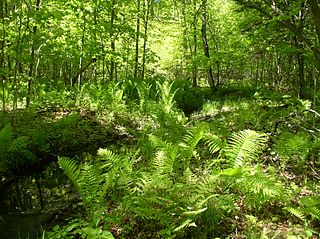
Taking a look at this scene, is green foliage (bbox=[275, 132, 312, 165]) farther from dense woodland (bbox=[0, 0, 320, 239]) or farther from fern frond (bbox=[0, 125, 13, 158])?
fern frond (bbox=[0, 125, 13, 158])

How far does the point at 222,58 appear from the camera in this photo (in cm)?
1194

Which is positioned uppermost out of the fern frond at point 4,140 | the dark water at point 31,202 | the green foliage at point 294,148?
the green foliage at point 294,148

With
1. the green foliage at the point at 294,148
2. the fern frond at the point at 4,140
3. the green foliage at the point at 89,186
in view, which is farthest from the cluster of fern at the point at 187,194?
the fern frond at the point at 4,140

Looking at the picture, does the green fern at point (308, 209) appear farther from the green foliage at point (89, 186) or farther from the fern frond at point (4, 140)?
the fern frond at point (4, 140)

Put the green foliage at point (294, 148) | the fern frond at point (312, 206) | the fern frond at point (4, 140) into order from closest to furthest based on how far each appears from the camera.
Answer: the fern frond at point (312, 206) → the green foliage at point (294, 148) → the fern frond at point (4, 140)

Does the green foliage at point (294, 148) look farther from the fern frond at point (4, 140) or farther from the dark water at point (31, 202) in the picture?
the fern frond at point (4, 140)

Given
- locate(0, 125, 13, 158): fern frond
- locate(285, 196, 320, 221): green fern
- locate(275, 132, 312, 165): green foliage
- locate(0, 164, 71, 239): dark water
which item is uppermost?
locate(275, 132, 312, 165): green foliage

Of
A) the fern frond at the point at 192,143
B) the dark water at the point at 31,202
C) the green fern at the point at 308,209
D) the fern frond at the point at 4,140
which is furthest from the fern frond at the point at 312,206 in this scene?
the fern frond at the point at 4,140

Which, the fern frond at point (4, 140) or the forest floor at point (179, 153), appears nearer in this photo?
the forest floor at point (179, 153)

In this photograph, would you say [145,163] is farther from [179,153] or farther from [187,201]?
[187,201]

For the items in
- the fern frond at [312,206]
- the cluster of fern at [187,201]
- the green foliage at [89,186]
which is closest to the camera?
the fern frond at [312,206]

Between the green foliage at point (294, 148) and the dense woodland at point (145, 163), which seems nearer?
the dense woodland at point (145, 163)

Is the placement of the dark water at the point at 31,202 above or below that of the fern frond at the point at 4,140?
below

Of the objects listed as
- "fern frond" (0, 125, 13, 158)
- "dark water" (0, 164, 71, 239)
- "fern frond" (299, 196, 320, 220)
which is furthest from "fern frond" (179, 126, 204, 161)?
"fern frond" (0, 125, 13, 158)
